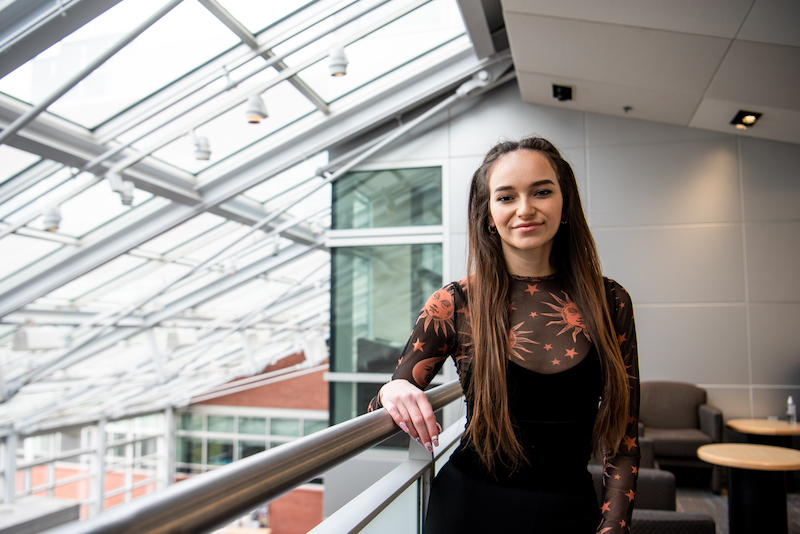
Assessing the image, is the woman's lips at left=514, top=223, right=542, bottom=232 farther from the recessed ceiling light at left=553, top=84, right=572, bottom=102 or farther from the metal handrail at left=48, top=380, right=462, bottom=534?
the recessed ceiling light at left=553, top=84, right=572, bottom=102

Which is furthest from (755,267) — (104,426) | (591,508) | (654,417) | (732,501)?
(104,426)

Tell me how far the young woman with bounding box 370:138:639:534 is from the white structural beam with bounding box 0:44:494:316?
5285mm

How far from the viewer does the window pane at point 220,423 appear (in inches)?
722

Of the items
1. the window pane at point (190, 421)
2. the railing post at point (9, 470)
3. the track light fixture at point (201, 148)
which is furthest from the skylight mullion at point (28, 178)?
the window pane at point (190, 421)

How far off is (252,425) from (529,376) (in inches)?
719

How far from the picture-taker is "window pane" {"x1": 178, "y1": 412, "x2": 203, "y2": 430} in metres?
18.5

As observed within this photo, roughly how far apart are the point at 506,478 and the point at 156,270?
313 inches

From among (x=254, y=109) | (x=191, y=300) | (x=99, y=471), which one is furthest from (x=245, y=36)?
(x=99, y=471)

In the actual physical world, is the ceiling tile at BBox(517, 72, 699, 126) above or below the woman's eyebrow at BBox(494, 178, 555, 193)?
above

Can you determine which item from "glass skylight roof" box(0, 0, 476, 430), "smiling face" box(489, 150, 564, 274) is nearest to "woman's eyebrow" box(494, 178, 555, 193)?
"smiling face" box(489, 150, 564, 274)

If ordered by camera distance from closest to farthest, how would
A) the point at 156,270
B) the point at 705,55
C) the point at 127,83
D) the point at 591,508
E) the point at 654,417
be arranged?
the point at 591,508, the point at 705,55, the point at 127,83, the point at 654,417, the point at 156,270

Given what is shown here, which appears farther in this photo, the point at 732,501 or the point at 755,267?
the point at 755,267

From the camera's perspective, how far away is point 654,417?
18.7 feet

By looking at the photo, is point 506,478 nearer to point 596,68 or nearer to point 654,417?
point 596,68
